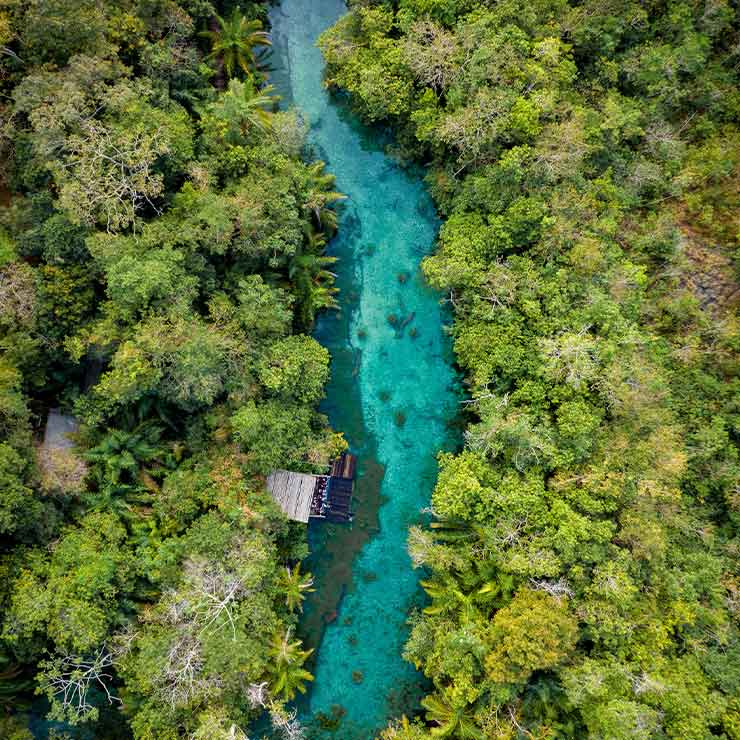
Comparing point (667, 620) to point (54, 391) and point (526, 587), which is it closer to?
point (526, 587)

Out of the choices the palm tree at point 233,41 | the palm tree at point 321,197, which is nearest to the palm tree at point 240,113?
the palm tree at point 233,41

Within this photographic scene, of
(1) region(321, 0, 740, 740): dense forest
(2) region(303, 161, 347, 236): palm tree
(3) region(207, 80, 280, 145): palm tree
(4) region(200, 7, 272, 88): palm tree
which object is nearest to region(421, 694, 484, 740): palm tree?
(1) region(321, 0, 740, 740): dense forest

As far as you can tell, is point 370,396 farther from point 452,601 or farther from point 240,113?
point 240,113

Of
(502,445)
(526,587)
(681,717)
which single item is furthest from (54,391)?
(681,717)

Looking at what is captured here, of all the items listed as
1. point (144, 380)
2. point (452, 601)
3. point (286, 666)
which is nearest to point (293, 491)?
point (286, 666)

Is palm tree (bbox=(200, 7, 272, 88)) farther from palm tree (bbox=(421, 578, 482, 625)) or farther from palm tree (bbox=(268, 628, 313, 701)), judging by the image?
palm tree (bbox=(268, 628, 313, 701))

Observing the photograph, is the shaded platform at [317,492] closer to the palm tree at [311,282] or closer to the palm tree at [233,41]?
the palm tree at [311,282]
